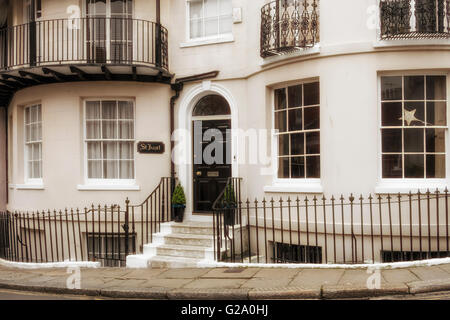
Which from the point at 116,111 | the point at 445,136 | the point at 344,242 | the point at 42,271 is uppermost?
the point at 116,111

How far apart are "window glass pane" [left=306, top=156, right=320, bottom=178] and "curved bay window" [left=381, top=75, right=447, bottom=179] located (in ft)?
4.14

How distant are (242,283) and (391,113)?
14.0ft

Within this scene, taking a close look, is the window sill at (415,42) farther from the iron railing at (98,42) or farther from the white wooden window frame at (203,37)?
the iron railing at (98,42)

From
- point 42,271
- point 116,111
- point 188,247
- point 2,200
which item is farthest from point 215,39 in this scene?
point 2,200

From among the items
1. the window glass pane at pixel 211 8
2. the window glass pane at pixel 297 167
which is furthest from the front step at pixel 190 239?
the window glass pane at pixel 211 8

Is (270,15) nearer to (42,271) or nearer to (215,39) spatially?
(215,39)

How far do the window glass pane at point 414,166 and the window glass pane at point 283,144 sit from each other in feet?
7.96

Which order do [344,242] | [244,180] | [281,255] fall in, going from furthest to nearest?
[244,180], [281,255], [344,242]

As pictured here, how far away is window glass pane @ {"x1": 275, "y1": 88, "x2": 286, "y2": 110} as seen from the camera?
35.4 feet

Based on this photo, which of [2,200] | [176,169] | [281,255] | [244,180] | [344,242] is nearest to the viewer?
[344,242]

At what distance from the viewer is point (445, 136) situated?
943 centimetres

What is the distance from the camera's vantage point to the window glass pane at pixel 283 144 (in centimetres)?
1066

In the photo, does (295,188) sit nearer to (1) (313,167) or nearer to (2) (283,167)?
(1) (313,167)

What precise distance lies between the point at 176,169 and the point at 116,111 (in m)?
2.10
